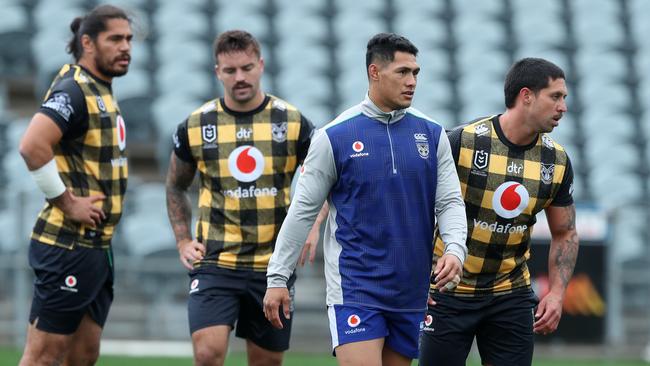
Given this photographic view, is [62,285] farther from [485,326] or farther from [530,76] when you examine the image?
[530,76]

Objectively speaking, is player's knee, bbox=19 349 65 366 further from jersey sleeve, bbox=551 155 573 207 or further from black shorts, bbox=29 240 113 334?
jersey sleeve, bbox=551 155 573 207

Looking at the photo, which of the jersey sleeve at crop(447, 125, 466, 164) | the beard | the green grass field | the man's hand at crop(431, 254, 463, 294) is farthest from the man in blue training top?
the green grass field

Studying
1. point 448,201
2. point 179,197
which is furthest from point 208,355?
point 448,201

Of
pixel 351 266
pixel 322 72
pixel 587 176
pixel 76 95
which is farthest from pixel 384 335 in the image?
pixel 322 72

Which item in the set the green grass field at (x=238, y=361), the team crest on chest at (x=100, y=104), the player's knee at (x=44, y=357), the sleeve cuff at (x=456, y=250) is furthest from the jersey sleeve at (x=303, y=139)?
the green grass field at (x=238, y=361)

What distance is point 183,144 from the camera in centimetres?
693

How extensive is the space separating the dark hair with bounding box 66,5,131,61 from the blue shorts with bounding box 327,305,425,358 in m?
2.44

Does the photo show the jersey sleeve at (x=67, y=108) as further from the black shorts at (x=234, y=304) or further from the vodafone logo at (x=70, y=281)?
the black shorts at (x=234, y=304)

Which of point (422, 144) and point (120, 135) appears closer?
point (422, 144)

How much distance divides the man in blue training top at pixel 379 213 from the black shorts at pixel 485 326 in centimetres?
60

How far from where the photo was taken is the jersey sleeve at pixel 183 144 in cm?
692

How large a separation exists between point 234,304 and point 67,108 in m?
1.52

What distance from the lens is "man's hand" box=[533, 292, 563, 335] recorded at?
19.7 ft

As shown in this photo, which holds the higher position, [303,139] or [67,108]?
[67,108]
